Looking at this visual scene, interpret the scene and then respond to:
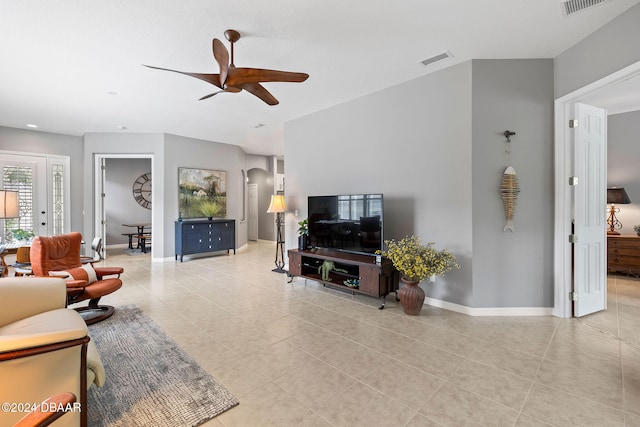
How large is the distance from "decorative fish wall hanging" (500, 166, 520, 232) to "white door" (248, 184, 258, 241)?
7.84 metres

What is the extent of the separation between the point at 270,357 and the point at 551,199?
10.9 ft

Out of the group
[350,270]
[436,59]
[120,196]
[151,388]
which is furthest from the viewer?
[120,196]

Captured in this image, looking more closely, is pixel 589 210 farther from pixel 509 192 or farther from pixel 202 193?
pixel 202 193

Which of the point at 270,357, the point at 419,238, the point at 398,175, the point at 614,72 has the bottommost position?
the point at 270,357

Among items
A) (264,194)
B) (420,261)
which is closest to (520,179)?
(420,261)

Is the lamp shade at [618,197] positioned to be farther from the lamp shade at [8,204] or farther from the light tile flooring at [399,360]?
the lamp shade at [8,204]

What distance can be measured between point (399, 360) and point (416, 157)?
238cm

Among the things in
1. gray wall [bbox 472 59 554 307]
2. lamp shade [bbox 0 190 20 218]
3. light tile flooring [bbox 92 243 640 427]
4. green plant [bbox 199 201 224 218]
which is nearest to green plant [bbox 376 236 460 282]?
gray wall [bbox 472 59 554 307]

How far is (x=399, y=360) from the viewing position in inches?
94.7

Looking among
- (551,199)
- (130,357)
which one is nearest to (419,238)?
(551,199)

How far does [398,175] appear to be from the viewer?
393 centimetres

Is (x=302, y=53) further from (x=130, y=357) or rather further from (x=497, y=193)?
(x=130, y=357)

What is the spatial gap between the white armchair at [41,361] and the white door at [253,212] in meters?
8.10

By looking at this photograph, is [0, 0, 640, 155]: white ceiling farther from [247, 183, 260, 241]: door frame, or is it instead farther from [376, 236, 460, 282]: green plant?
[247, 183, 260, 241]: door frame
